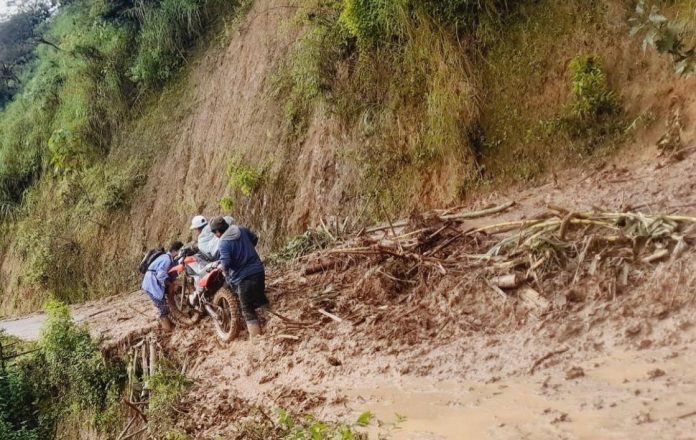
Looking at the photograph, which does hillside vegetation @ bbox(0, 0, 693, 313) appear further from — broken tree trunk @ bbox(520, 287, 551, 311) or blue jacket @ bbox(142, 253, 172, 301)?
broken tree trunk @ bbox(520, 287, 551, 311)

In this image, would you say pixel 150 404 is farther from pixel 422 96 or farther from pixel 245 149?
pixel 245 149

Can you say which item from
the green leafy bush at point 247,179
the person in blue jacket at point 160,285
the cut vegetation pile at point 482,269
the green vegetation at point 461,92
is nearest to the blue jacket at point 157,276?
the person in blue jacket at point 160,285

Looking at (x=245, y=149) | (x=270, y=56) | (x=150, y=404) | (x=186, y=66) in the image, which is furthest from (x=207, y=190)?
(x=150, y=404)

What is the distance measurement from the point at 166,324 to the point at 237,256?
2305 millimetres

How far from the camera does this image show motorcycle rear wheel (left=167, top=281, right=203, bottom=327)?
8602 millimetres

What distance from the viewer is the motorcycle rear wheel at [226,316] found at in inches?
291

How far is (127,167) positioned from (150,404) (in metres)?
9.86

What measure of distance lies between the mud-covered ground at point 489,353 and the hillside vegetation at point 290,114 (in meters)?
1.12

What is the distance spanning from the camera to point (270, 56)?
12844 mm

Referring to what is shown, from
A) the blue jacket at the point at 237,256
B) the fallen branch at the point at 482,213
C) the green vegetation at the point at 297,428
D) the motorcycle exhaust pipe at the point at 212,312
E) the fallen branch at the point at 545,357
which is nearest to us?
the green vegetation at the point at 297,428

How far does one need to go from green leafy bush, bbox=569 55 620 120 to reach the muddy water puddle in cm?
428

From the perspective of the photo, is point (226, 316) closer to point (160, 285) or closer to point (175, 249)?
point (160, 285)

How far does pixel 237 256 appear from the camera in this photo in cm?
707

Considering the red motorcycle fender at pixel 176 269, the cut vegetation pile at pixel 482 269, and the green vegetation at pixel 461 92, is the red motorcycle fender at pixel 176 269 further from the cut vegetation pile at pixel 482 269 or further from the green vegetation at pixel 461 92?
the green vegetation at pixel 461 92
